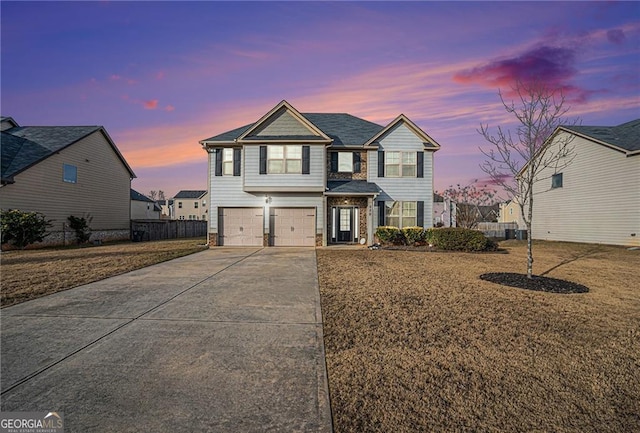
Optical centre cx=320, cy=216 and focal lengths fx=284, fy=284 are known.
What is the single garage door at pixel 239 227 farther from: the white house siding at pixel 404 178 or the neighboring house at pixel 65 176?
the neighboring house at pixel 65 176

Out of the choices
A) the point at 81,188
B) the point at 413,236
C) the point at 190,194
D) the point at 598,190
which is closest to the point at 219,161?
the point at 81,188

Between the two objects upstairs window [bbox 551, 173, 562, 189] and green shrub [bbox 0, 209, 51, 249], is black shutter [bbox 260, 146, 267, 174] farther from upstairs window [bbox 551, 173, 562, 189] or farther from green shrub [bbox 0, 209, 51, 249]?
upstairs window [bbox 551, 173, 562, 189]

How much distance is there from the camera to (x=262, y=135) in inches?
632

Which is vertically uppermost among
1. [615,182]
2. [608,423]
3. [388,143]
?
Answer: [388,143]

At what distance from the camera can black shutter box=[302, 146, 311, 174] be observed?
51.9 ft

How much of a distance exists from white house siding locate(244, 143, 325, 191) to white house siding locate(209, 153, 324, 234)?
66 cm

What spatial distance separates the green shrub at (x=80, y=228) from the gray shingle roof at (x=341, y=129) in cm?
1099

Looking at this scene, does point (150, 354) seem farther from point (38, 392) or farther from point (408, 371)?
point (408, 371)

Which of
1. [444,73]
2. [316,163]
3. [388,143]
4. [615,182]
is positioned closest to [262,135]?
[316,163]

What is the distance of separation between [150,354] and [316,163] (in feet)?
43.4

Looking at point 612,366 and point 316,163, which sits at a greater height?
point 316,163

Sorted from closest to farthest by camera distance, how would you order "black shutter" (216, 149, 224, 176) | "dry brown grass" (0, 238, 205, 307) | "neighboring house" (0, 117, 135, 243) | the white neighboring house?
1. "dry brown grass" (0, 238, 205, 307)
2. "black shutter" (216, 149, 224, 176)
3. "neighboring house" (0, 117, 135, 243)
4. the white neighboring house

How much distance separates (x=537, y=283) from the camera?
7340 millimetres

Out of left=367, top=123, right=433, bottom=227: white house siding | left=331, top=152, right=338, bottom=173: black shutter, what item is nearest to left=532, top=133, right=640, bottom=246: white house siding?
left=367, top=123, right=433, bottom=227: white house siding
